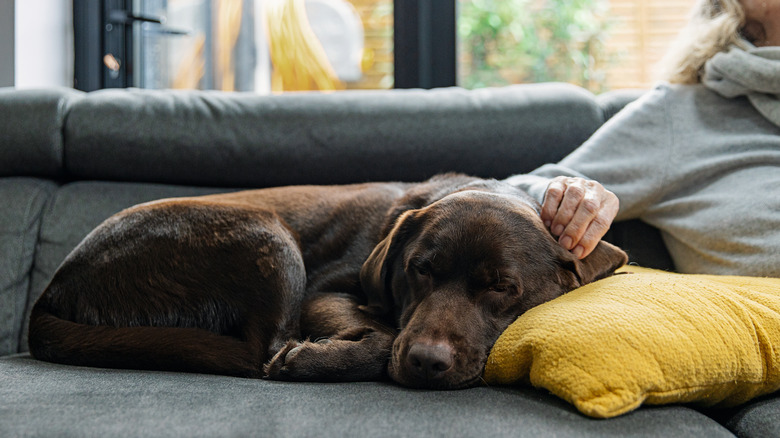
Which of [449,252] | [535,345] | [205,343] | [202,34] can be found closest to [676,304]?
[535,345]

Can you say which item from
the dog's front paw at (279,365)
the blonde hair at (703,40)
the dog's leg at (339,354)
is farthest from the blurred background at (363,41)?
the dog's front paw at (279,365)

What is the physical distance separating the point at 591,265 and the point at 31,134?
2.00m

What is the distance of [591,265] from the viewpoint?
1.69 meters

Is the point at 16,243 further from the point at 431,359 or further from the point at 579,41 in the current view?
the point at 579,41

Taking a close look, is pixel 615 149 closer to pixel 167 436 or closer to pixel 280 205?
pixel 280 205

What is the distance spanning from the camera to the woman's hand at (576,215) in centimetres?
166

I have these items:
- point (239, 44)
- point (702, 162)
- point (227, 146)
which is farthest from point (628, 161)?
point (239, 44)

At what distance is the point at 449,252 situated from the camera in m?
1.56

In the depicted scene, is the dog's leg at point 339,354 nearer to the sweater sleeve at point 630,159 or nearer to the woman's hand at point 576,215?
the woman's hand at point 576,215

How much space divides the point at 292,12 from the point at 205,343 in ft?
8.50

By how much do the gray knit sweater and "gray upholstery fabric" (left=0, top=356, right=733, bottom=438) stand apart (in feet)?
2.71

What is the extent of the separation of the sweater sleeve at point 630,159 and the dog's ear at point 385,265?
0.50 metres

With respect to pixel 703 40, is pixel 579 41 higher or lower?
higher

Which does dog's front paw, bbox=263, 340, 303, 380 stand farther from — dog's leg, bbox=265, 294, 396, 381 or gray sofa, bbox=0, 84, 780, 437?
gray sofa, bbox=0, 84, 780, 437
